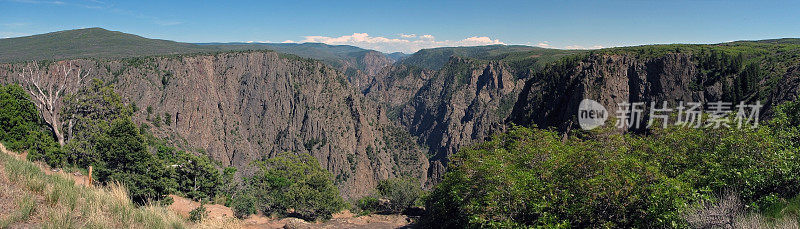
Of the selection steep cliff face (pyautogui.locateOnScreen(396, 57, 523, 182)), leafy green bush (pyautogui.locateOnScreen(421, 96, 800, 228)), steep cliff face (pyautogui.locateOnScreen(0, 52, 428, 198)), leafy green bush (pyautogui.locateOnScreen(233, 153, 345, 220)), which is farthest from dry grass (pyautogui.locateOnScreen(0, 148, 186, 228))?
steep cliff face (pyautogui.locateOnScreen(396, 57, 523, 182))

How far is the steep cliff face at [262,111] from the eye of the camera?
95625 mm

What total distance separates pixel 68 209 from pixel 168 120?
95703 millimetres

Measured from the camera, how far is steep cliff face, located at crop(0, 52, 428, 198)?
95625mm

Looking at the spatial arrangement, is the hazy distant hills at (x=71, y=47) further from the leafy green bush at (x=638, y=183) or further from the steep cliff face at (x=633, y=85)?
the leafy green bush at (x=638, y=183)

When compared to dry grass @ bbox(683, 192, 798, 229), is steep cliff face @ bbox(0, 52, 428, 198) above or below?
below

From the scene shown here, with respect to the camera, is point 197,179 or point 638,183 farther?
point 197,179

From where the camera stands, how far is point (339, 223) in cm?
2914

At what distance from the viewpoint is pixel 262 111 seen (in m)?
125

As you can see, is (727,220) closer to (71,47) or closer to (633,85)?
(633,85)

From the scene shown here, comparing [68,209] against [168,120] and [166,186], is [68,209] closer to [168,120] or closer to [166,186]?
[166,186]

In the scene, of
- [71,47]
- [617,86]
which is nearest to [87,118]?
[617,86]

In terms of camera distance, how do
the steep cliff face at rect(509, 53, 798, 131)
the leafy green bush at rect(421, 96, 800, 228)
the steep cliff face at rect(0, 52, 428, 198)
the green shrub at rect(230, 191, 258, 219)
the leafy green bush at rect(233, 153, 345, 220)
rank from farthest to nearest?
the steep cliff face at rect(0, 52, 428, 198), the steep cliff face at rect(509, 53, 798, 131), the leafy green bush at rect(233, 153, 345, 220), the green shrub at rect(230, 191, 258, 219), the leafy green bush at rect(421, 96, 800, 228)

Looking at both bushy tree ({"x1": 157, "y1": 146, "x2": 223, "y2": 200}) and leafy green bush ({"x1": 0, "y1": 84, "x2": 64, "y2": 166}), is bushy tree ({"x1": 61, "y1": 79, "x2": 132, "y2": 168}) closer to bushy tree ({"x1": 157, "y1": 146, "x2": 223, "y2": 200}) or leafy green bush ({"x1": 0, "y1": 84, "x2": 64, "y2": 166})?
leafy green bush ({"x1": 0, "y1": 84, "x2": 64, "y2": 166})

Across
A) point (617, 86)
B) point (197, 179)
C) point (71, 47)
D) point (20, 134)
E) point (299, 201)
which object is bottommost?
point (299, 201)
